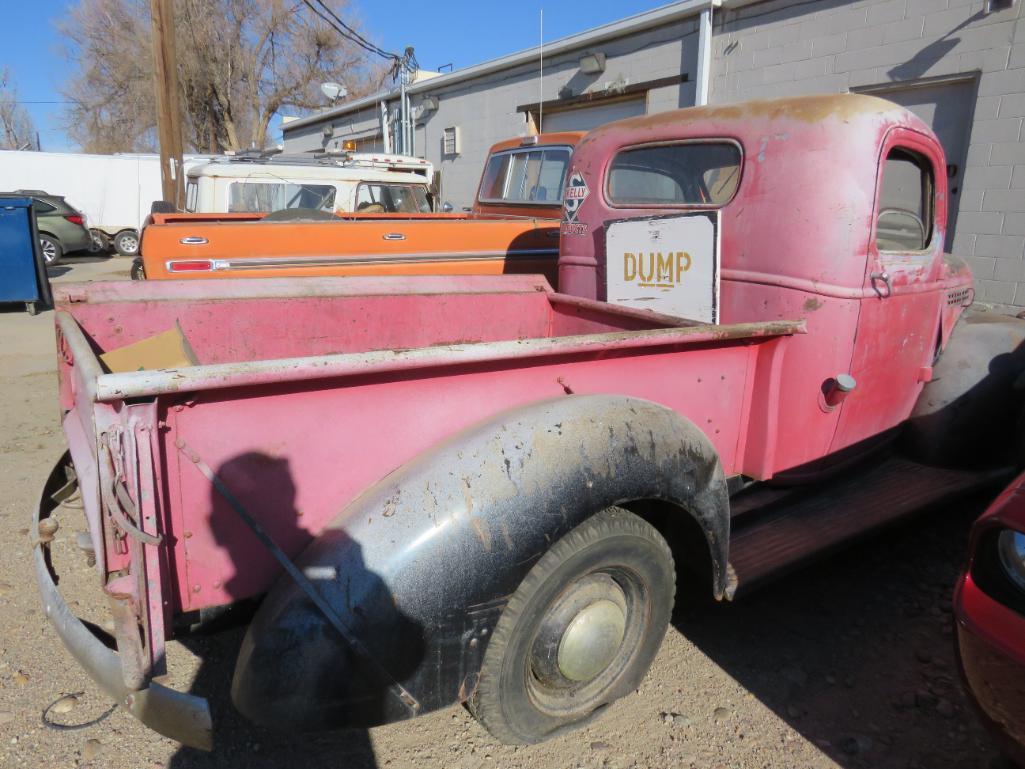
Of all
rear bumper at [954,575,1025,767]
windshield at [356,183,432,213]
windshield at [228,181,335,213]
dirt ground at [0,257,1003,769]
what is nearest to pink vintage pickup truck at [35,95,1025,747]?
dirt ground at [0,257,1003,769]

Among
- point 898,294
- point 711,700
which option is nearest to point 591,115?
point 898,294

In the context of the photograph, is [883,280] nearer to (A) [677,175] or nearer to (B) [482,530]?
(A) [677,175]

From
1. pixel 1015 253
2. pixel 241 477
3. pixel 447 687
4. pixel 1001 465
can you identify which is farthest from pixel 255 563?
pixel 1015 253

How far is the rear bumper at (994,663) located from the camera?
158 cm

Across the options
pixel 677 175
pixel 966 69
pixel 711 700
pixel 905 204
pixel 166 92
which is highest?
pixel 166 92

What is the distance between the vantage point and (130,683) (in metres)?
1.41

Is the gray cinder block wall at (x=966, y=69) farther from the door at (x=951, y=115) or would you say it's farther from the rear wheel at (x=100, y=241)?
the rear wheel at (x=100, y=241)

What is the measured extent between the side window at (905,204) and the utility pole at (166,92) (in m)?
9.28

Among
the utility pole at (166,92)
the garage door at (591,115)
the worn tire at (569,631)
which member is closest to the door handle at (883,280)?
the worn tire at (569,631)

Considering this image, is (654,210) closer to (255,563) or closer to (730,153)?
(730,153)

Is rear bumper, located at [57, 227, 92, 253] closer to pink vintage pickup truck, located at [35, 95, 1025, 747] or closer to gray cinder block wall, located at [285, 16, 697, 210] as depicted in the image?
gray cinder block wall, located at [285, 16, 697, 210]

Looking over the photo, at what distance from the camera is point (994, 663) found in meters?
1.62

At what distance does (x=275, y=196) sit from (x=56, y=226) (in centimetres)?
1075

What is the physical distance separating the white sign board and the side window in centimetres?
69
